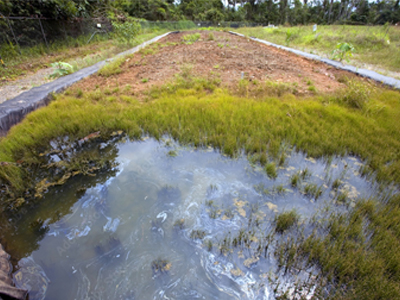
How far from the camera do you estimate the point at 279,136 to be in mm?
3230

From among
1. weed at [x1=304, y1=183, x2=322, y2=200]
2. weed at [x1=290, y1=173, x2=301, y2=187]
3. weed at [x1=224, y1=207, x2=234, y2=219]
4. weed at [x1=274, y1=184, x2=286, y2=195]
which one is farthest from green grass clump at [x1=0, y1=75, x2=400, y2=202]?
weed at [x1=224, y1=207, x2=234, y2=219]

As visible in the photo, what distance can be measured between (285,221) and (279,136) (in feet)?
5.28

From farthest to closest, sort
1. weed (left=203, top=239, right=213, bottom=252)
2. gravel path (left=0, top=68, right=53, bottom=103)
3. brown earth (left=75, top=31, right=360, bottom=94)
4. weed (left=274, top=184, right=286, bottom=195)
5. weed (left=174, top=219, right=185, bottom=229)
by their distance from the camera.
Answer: brown earth (left=75, top=31, right=360, bottom=94)
gravel path (left=0, top=68, right=53, bottom=103)
weed (left=274, top=184, right=286, bottom=195)
weed (left=174, top=219, right=185, bottom=229)
weed (left=203, top=239, right=213, bottom=252)

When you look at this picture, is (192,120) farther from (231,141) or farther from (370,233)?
(370,233)

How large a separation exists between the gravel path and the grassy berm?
1.43 meters

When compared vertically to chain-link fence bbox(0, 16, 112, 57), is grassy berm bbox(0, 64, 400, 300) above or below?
below

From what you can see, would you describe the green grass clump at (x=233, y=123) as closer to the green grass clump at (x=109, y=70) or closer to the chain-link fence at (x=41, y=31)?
the green grass clump at (x=109, y=70)

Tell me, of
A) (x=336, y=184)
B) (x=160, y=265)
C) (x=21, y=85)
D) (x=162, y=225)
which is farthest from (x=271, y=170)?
(x=21, y=85)

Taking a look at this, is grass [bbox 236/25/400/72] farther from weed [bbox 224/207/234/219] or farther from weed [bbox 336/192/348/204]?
weed [bbox 224/207/234/219]

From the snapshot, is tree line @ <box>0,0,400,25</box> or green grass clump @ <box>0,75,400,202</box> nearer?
green grass clump @ <box>0,75,400,202</box>

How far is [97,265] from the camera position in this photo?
1789 mm

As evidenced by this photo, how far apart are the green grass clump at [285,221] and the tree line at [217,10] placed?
1082 centimetres

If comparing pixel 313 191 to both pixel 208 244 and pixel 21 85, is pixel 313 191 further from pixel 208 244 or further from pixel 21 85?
pixel 21 85

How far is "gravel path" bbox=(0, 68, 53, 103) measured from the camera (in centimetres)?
487
